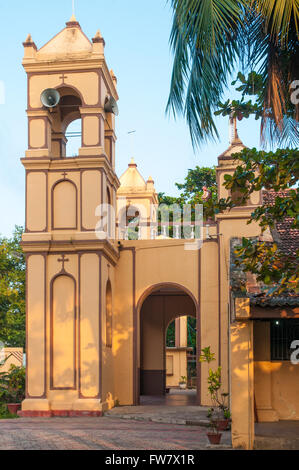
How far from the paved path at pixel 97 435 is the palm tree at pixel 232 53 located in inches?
235

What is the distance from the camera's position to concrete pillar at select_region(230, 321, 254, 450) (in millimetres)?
11594

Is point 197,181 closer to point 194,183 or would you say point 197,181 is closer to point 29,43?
point 194,183

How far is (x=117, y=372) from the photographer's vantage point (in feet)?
66.4

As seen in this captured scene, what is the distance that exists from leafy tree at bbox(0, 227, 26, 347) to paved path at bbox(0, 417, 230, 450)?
8437mm

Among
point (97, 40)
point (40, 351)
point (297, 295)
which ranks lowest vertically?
point (40, 351)

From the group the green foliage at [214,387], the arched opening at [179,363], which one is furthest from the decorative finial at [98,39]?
the arched opening at [179,363]

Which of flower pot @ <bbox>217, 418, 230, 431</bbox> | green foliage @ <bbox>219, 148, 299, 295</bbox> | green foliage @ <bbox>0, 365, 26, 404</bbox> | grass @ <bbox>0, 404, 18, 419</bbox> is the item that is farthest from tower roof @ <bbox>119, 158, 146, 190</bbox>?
green foliage @ <bbox>219, 148, 299, 295</bbox>

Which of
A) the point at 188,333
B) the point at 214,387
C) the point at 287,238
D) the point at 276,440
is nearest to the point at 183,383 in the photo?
the point at 188,333

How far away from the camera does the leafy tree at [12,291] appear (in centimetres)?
2536

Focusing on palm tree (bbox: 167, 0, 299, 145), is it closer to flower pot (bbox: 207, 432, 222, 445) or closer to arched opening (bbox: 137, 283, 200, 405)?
flower pot (bbox: 207, 432, 222, 445)

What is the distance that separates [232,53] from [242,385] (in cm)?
533

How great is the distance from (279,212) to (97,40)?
1171 centimetres
